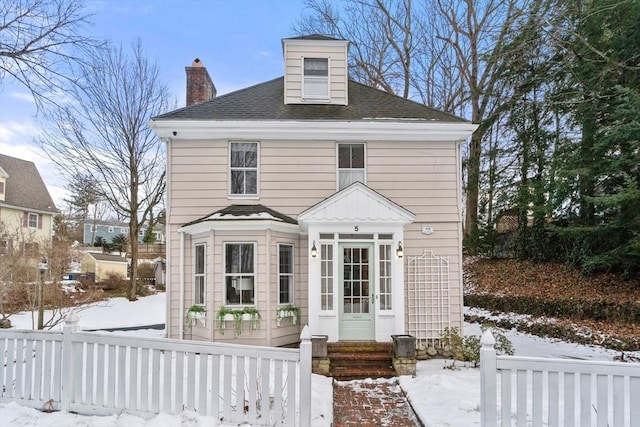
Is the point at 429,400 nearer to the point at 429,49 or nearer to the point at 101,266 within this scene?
the point at 429,49

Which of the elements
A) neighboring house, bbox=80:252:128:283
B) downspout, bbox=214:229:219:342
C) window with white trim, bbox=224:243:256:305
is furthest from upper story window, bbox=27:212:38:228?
window with white trim, bbox=224:243:256:305

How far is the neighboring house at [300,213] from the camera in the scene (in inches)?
342

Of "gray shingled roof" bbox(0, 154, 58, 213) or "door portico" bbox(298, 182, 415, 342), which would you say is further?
"gray shingled roof" bbox(0, 154, 58, 213)

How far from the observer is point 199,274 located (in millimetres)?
9297

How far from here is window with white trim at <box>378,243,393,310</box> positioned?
28.2ft

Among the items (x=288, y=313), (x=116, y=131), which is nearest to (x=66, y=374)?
(x=288, y=313)

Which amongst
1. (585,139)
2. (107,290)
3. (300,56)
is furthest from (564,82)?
(107,290)

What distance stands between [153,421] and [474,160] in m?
17.0

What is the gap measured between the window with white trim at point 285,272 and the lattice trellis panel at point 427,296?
2561 mm

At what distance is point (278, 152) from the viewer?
9.66 m

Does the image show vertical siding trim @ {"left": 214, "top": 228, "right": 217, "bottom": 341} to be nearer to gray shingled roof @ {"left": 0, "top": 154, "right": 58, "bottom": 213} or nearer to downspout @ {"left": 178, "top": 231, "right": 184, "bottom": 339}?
downspout @ {"left": 178, "top": 231, "right": 184, "bottom": 339}

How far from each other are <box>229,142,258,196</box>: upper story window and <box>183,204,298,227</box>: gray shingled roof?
0.46 meters

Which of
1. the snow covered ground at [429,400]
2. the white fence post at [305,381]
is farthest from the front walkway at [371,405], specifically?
the white fence post at [305,381]

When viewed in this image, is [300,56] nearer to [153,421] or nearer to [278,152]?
[278,152]
